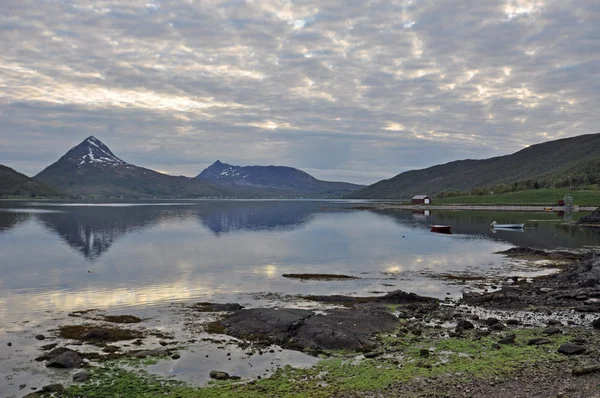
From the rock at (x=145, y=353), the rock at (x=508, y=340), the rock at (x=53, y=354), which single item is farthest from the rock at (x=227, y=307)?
the rock at (x=508, y=340)

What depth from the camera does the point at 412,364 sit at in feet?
68.7

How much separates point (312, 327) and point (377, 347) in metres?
3.89

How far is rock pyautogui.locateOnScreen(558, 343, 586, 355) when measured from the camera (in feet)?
71.1

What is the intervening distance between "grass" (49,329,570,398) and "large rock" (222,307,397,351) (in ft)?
6.83

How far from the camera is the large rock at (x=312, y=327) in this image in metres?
24.4

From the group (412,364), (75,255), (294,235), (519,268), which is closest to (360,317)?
(412,364)

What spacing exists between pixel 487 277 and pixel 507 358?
27409 mm

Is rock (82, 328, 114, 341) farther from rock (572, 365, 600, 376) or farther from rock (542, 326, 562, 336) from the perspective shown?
rock (542, 326, 562, 336)

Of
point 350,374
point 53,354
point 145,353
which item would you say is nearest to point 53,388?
point 53,354

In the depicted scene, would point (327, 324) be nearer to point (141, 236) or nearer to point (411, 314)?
point (411, 314)

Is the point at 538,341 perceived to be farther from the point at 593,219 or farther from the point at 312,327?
the point at 593,219

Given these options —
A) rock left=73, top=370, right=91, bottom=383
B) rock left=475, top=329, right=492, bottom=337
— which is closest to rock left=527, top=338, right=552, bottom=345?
rock left=475, top=329, right=492, bottom=337

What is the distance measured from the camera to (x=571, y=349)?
21.8 metres

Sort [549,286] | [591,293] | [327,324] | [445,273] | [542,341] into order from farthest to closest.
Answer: [445,273] → [549,286] → [591,293] → [327,324] → [542,341]
